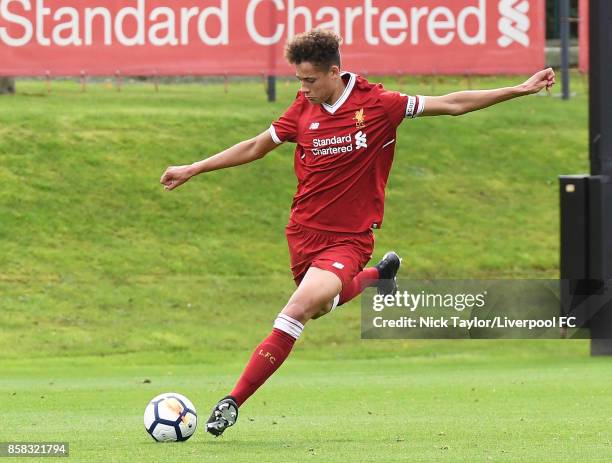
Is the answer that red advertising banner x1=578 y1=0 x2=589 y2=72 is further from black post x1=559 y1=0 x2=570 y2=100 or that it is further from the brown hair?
the brown hair

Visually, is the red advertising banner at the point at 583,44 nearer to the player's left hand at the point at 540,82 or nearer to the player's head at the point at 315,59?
the player's left hand at the point at 540,82

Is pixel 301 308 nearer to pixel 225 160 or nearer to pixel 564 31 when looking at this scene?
pixel 225 160

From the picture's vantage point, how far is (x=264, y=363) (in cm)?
858

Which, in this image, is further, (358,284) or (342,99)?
(358,284)

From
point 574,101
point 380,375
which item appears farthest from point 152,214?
point 574,101

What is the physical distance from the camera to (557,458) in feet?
24.5

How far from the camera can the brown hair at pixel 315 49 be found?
877 cm

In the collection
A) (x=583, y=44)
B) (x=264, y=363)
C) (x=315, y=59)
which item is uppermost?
(x=583, y=44)

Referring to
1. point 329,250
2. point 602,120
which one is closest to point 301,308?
point 329,250

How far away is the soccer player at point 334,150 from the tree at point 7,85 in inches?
712

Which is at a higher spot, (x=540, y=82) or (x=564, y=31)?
(x=564, y=31)

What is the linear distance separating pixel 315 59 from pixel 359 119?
1.66 ft

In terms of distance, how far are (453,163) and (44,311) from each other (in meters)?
8.63

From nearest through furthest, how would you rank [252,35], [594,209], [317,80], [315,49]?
1. [315,49]
2. [317,80]
3. [594,209]
4. [252,35]
